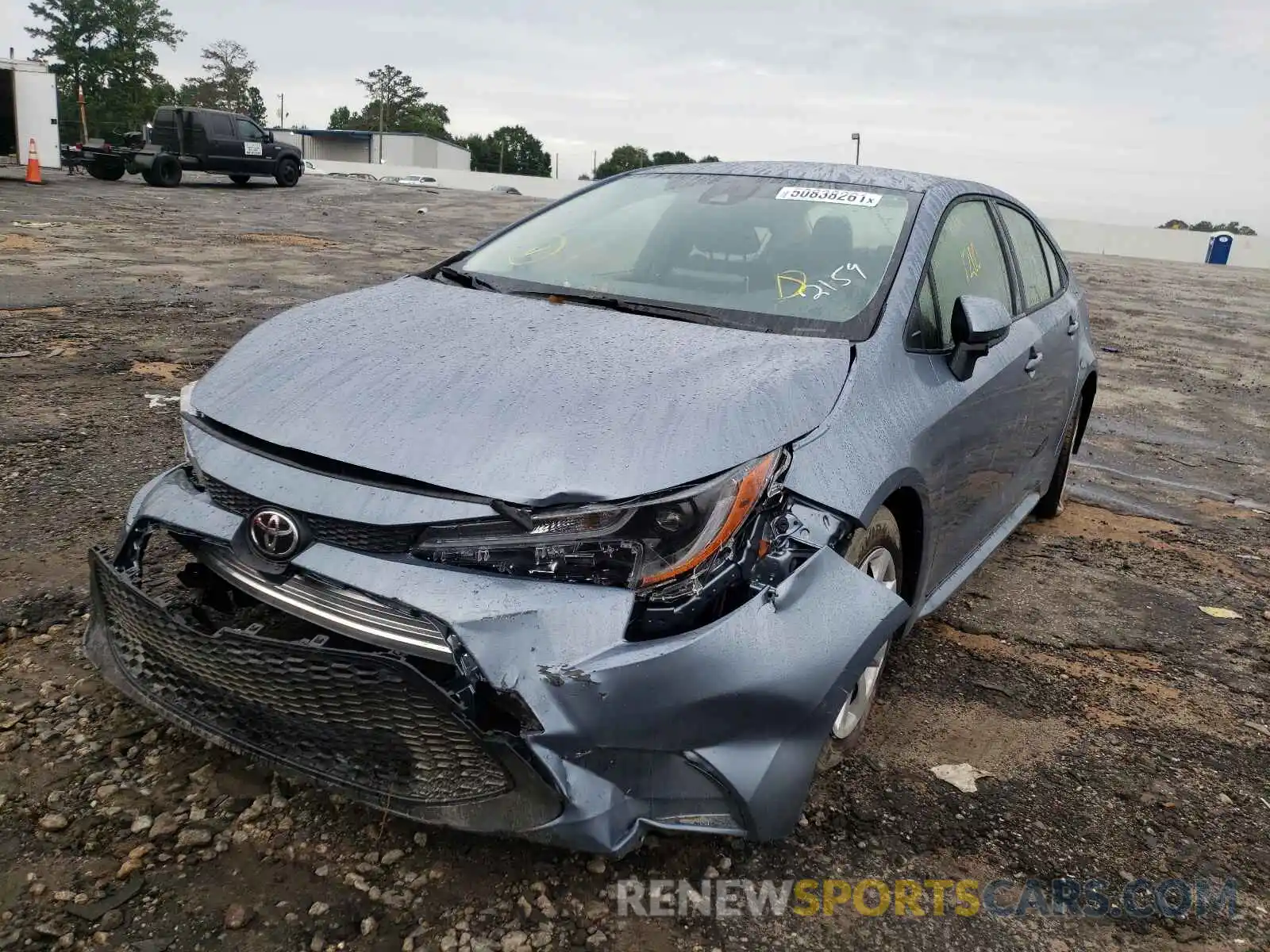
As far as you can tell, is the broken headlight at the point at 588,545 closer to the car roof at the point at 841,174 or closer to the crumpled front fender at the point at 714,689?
the crumpled front fender at the point at 714,689

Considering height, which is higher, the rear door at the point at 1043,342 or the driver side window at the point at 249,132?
the driver side window at the point at 249,132

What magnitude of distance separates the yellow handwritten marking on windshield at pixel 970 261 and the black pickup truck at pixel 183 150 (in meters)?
22.5

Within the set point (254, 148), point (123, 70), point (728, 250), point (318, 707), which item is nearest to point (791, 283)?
point (728, 250)

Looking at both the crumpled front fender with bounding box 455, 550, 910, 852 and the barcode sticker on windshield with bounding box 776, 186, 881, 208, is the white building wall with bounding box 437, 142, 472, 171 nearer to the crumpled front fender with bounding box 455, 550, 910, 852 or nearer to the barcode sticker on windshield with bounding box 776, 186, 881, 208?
the barcode sticker on windshield with bounding box 776, 186, 881, 208

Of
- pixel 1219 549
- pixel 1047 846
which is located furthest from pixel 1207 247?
pixel 1047 846

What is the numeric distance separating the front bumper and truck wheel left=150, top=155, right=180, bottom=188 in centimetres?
2292

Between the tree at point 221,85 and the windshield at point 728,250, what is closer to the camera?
the windshield at point 728,250

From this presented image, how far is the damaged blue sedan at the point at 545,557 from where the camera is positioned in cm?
188

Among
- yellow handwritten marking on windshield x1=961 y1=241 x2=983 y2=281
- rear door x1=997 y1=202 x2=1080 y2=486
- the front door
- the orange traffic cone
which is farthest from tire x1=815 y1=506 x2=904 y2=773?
the front door

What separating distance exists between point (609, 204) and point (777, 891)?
251 centimetres

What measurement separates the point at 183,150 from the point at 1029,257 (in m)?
23.4

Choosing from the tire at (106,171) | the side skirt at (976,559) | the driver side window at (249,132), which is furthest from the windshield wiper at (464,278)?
the driver side window at (249,132)

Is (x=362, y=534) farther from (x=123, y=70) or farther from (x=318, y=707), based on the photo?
(x=123, y=70)

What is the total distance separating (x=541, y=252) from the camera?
3467mm
